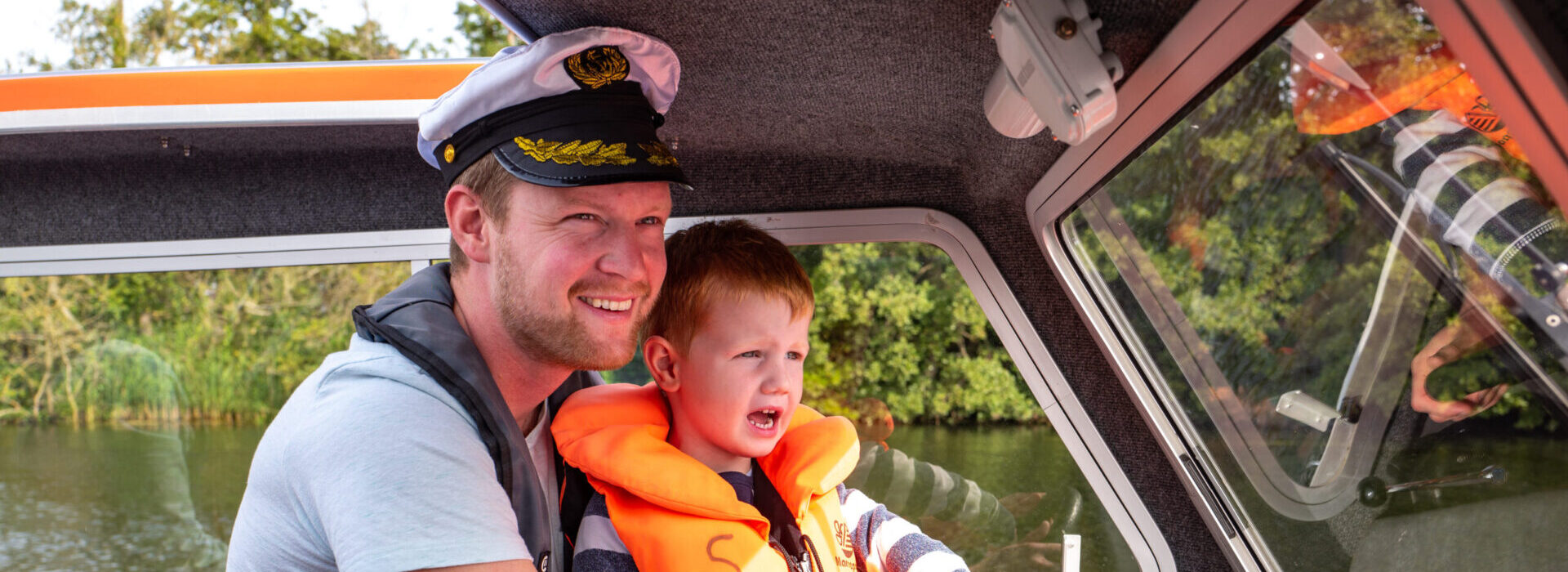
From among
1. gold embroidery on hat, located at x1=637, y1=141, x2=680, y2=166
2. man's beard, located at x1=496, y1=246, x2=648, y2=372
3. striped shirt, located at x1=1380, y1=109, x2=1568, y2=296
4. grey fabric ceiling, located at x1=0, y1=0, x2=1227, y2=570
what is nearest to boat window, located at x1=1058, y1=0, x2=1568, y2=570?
striped shirt, located at x1=1380, y1=109, x2=1568, y2=296

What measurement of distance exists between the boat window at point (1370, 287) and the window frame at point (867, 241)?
1.69 ft

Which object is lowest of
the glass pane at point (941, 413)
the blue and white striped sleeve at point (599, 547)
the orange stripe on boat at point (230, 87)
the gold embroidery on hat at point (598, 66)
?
the glass pane at point (941, 413)

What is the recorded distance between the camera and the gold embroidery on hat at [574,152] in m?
1.43

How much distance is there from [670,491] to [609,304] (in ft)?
0.96

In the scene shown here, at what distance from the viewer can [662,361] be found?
1.79 m

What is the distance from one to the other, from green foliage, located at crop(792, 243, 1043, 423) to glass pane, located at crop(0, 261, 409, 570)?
1026 mm

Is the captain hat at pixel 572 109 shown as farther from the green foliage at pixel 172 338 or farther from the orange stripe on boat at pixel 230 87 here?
the green foliage at pixel 172 338

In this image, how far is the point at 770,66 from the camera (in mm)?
1505

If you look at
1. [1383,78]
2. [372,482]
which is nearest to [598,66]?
[372,482]

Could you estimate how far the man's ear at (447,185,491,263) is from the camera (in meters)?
1.53

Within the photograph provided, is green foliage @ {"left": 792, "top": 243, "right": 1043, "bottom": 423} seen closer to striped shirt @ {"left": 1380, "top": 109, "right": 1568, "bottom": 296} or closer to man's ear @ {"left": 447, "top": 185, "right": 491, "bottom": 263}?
man's ear @ {"left": 447, "top": 185, "right": 491, "bottom": 263}

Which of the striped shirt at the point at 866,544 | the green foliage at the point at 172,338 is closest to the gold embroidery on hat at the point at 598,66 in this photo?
the striped shirt at the point at 866,544

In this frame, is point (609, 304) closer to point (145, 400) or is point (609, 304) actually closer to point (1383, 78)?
point (1383, 78)

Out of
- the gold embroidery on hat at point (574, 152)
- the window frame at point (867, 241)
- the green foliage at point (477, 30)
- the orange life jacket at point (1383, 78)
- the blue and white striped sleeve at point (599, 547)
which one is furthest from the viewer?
the green foliage at point (477, 30)
